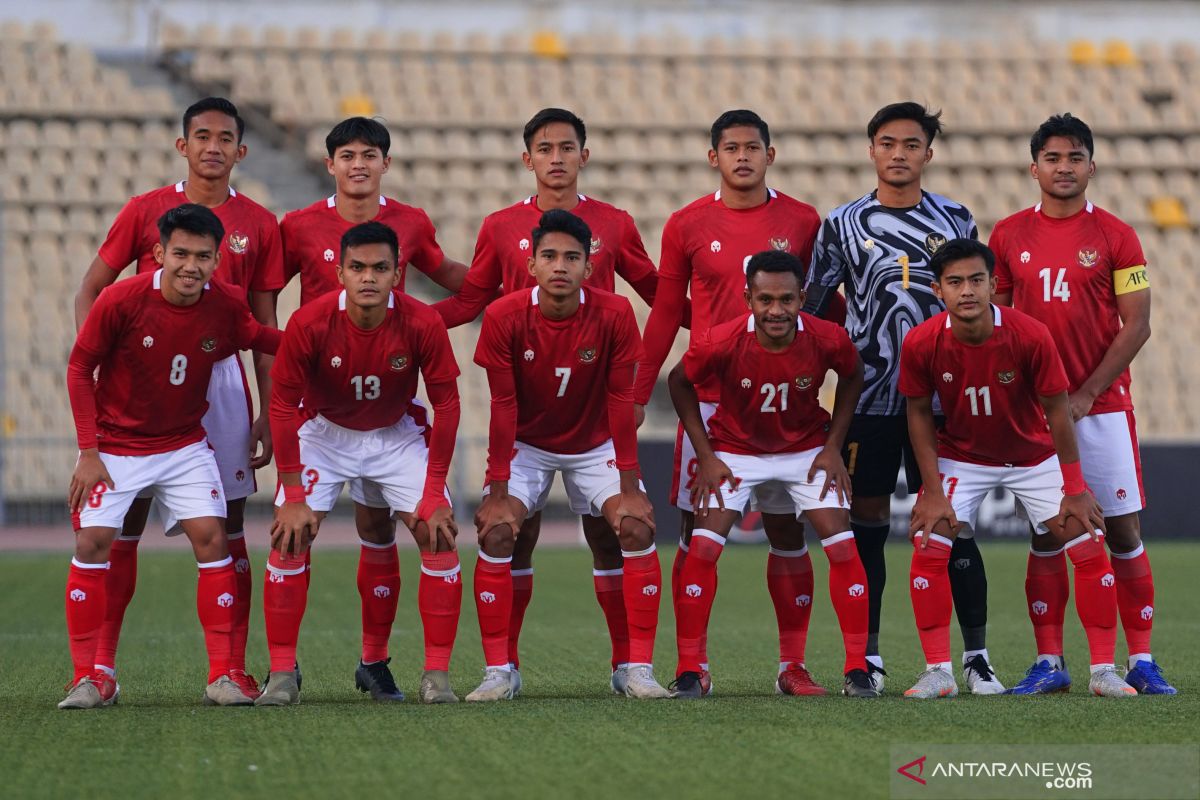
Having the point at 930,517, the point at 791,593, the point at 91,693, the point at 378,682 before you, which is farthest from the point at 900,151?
the point at 91,693

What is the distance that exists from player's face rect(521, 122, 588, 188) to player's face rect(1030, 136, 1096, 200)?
1.72 meters

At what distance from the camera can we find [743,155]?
6.11 meters

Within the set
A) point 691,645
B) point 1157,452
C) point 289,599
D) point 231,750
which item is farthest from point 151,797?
point 1157,452

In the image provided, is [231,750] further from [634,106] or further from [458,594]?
[634,106]

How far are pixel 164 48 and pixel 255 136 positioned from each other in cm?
151

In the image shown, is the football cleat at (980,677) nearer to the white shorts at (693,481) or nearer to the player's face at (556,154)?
the white shorts at (693,481)

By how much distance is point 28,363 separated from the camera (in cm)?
1670

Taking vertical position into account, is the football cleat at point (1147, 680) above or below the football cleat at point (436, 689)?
below

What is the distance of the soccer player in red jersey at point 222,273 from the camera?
19.6ft

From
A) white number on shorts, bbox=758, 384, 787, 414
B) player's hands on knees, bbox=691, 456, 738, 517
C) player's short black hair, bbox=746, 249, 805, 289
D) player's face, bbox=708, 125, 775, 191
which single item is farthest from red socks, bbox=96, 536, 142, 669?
player's face, bbox=708, 125, 775, 191

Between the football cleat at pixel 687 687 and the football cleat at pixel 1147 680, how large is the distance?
156 centimetres

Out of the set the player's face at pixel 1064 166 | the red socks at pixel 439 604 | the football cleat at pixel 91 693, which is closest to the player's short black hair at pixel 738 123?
the player's face at pixel 1064 166

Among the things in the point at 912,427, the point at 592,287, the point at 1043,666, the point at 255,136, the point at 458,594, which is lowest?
the point at 1043,666

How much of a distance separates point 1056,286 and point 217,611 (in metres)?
3.21
